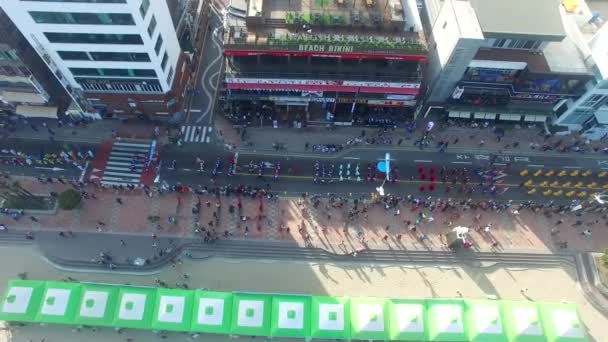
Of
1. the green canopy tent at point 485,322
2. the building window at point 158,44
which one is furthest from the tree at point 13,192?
the green canopy tent at point 485,322

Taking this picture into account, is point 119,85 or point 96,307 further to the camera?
point 119,85

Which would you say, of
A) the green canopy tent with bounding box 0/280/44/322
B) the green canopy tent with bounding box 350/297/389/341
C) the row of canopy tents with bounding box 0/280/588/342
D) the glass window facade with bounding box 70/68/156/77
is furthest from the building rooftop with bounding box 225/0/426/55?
the green canopy tent with bounding box 0/280/44/322

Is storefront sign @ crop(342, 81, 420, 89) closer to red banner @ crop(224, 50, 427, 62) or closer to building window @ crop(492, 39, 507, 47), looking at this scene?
red banner @ crop(224, 50, 427, 62)

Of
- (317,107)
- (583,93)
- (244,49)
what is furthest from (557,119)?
(244,49)

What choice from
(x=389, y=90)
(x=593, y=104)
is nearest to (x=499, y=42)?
(x=389, y=90)

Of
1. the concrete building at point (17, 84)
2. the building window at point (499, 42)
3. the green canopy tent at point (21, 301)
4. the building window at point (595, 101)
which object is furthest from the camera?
the building window at point (595, 101)

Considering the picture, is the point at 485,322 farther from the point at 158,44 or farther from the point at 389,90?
the point at 158,44

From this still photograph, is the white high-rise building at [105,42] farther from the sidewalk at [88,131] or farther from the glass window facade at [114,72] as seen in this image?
the sidewalk at [88,131]
